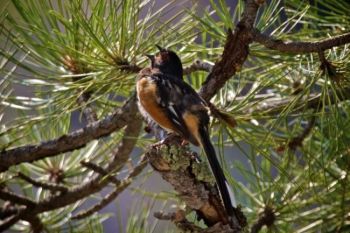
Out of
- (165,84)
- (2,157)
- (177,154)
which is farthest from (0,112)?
(177,154)

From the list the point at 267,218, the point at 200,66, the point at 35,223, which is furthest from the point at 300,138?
the point at 35,223

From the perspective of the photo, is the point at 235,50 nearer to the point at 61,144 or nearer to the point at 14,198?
the point at 61,144

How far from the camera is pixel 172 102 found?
142 centimetres

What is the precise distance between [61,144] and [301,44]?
0.57 m

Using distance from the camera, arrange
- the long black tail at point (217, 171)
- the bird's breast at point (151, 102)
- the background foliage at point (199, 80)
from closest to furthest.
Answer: the long black tail at point (217, 171), the background foliage at point (199, 80), the bird's breast at point (151, 102)

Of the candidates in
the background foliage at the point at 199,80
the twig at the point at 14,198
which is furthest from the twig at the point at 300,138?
the twig at the point at 14,198

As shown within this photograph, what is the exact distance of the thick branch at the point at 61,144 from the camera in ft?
4.35

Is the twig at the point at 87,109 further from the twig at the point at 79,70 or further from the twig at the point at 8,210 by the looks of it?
the twig at the point at 8,210

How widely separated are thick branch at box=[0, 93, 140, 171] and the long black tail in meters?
0.21

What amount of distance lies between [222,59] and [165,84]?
15.2 inches

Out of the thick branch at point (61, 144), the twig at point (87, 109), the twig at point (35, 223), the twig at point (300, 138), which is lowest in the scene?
the twig at point (35, 223)

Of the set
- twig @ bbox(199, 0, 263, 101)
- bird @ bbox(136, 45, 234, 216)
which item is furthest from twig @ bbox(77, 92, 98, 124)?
twig @ bbox(199, 0, 263, 101)

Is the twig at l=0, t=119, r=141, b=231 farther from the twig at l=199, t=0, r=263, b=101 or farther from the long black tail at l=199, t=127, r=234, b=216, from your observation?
the twig at l=199, t=0, r=263, b=101

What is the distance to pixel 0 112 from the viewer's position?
1.45 meters
